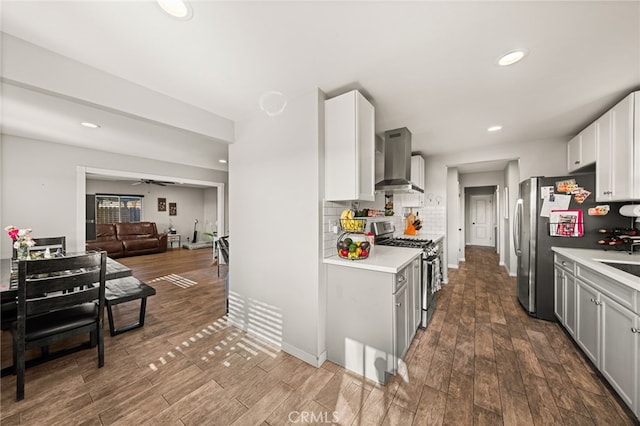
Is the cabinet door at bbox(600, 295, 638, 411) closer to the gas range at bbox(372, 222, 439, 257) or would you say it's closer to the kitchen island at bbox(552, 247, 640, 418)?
the kitchen island at bbox(552, 247, 640, 418)

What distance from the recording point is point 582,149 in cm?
278

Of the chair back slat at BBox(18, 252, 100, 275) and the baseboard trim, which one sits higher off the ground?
the chair back slat at BBox(18, 252, 100, 275)

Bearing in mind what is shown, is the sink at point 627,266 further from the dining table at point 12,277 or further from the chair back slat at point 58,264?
the dining table at point 12,277

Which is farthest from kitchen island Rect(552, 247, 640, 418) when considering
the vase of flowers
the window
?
the window

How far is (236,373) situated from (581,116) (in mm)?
4561

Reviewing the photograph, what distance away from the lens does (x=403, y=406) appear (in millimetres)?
1526

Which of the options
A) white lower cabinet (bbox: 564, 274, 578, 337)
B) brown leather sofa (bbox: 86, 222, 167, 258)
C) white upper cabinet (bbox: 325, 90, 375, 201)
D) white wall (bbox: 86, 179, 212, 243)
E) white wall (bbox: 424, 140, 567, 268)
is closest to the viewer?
white upper cabinet (bbox: 325, 90, 375, 201)

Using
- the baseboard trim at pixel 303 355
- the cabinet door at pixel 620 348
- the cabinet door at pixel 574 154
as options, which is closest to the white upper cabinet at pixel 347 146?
the baseboard trim at pixel 303 355

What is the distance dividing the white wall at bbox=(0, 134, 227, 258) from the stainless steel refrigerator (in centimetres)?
667

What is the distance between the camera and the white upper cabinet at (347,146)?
192cm

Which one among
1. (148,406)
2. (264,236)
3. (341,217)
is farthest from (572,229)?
(148,406)

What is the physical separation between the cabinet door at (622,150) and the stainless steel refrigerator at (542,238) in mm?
332

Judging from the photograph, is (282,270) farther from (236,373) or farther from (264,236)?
(236,373)

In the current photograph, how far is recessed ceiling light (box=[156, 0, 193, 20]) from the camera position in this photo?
115 centimetres
